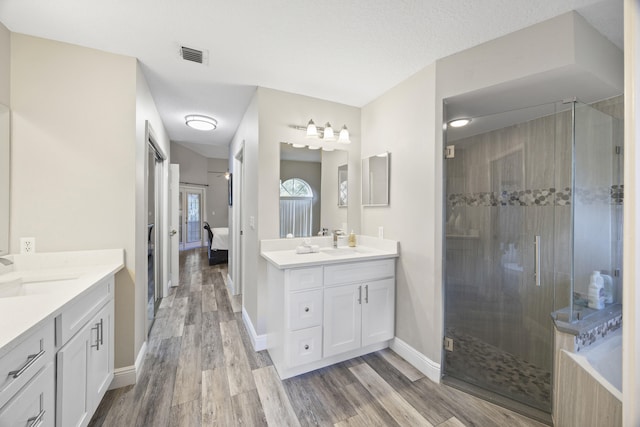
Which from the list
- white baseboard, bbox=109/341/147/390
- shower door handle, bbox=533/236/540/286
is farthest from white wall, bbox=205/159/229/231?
shower door handle, bbox=533/236/540/286

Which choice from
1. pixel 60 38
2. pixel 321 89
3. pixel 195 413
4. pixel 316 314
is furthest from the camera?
pixel 321 89

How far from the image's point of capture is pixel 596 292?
173cm

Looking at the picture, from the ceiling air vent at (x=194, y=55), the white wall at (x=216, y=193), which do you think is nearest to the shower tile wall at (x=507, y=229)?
the ceiling air vent at (x=194, y=55)

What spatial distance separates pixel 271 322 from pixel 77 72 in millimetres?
2431

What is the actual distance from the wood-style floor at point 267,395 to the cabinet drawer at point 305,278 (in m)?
0.74

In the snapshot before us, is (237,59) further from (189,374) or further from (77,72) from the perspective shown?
(189,374)

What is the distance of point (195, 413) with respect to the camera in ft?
5.13

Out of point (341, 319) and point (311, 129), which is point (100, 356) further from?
point (311, 129)

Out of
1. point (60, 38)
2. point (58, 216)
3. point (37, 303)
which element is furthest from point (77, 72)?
point (37, 303)

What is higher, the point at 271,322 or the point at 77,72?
the point at 77,72

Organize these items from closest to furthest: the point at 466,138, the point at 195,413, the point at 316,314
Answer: the point at 195,413 → the point at 316,314 → the point at 466,138

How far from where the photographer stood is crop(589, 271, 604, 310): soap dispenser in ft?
5.62

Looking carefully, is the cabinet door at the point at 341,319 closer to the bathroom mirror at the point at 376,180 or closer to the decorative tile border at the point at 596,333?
the bathroom mirror at the point at 376,180

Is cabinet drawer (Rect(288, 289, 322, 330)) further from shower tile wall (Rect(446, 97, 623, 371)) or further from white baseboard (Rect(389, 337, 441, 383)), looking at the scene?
shower tile wall (Rect(446, 97, 623, 371))
